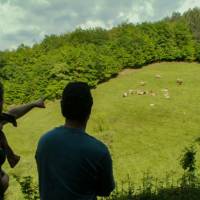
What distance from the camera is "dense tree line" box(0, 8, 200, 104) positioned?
35.7m

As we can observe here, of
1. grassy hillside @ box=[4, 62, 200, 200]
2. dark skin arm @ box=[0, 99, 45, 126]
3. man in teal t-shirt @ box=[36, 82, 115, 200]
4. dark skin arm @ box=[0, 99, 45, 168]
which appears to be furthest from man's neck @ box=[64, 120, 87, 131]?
grassy hillside @ box=[4, 62, 200, 200]

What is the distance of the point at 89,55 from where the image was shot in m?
37.1

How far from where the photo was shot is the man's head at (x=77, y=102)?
3260 millimetres

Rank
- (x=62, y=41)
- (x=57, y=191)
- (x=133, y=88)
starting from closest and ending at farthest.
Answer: (x=57, y=191), (x=133, y=88), (x=62, y=41)

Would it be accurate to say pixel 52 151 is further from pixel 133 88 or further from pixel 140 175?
pixel 133 88

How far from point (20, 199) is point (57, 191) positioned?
9.31 meters

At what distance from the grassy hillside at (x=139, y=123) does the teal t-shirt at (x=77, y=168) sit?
35.1ft

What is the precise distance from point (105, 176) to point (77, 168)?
0.61 ft

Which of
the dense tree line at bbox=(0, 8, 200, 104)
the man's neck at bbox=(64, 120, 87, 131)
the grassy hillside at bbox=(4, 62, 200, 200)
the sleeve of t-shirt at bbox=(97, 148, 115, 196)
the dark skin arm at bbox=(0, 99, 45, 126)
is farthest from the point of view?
the dense tree line at bbox=(0, 8, 200, 104)

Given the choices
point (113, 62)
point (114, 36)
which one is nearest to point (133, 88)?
point (113, 62)

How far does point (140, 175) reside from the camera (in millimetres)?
16703

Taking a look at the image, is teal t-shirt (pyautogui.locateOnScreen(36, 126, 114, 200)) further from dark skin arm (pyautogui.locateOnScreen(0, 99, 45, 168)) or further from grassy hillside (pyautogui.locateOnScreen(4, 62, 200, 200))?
grassy hillside (pyautogui.locateOnScreen(4, 62, 200, 200))

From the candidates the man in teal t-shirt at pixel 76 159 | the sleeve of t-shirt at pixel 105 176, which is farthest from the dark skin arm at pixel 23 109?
the sleeve of t-shirt at pixel 105 176

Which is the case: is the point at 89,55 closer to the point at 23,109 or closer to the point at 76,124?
the point at 23,109
